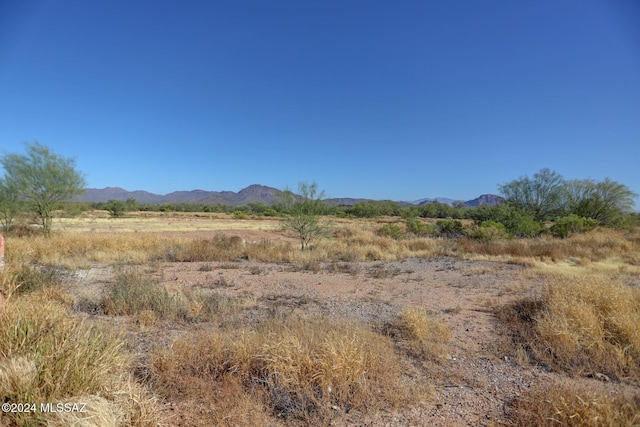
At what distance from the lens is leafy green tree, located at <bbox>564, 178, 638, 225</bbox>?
30.2 m

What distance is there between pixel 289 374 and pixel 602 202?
3802cm

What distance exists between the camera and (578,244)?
1853 cm

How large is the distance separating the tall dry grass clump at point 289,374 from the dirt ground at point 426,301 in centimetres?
24

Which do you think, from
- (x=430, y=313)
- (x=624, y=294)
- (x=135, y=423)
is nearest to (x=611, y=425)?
(x=135, y=423)

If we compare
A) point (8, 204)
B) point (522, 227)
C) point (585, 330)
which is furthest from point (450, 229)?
point (8, 204)

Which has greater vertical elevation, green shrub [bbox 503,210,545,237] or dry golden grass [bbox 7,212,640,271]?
green shrub [bbox 503,210,545,237]

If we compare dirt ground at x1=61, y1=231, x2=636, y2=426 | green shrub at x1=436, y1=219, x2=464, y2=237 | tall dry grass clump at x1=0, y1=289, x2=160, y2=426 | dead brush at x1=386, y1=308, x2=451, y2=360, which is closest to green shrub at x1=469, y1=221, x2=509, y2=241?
green shrub at x1=436, y1=219, x2=464, y2=237

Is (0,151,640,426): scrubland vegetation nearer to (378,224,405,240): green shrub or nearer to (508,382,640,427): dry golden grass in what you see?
(508,382,640,427): dry golden grass

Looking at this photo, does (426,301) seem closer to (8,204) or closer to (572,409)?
(572,409)

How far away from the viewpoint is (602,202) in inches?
1209

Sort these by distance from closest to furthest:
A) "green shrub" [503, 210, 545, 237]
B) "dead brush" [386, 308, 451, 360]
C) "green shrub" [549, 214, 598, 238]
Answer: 1. "dead brush" [386, 308, 451, 360]
2. "green shrub" [549, 214, 598, 238]
3. "green shrub" [503, 210, 545, 237]

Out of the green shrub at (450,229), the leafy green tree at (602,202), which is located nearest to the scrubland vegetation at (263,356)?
the green shrub at (450,229)

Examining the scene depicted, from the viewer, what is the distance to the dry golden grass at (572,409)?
9.43 ft

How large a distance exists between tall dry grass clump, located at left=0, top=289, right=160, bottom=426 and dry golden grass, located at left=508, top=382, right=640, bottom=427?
3537mm
